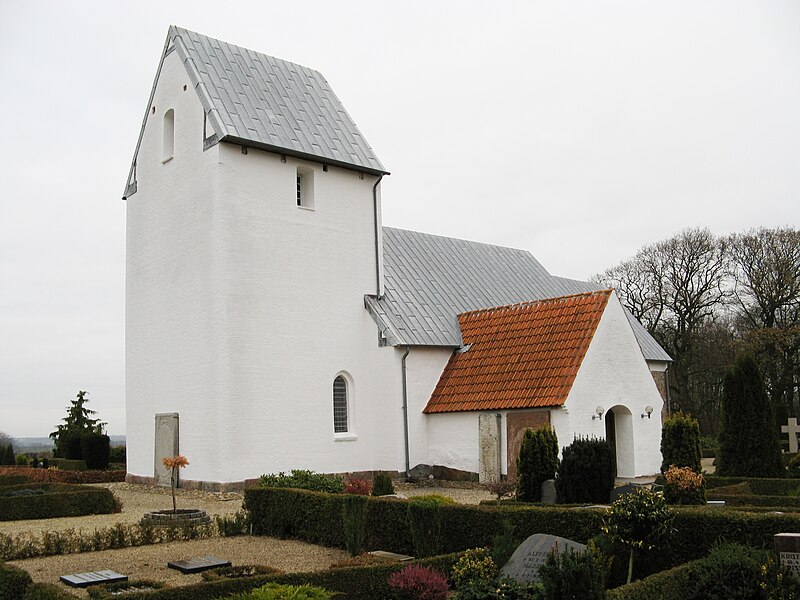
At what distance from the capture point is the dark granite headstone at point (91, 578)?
8.58m

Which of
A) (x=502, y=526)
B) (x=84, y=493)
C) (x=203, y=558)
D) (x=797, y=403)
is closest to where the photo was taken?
(x=502, y=526)

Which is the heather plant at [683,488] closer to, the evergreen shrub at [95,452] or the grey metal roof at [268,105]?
the grey metal roof at [268,105]

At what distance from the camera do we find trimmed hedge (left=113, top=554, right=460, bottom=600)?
721cm

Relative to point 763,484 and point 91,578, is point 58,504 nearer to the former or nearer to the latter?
point 91,578

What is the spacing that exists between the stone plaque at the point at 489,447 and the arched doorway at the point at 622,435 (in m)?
2.83

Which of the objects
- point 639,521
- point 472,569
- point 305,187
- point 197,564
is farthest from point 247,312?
point 639,521

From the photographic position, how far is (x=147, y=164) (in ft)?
66.8

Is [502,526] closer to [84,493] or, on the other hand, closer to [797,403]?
[84,493]

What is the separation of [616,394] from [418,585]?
39.8 ft

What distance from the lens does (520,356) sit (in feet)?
60.6

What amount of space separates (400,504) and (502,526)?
1.70 metres

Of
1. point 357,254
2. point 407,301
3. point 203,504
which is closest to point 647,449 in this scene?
point 407,301

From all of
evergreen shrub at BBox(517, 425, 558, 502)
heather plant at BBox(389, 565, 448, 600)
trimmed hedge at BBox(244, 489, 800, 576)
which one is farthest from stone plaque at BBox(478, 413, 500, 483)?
heather plant at BBox(389, 565, 448, 600)

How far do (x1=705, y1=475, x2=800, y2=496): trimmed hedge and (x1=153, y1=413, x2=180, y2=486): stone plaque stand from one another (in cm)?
1150
